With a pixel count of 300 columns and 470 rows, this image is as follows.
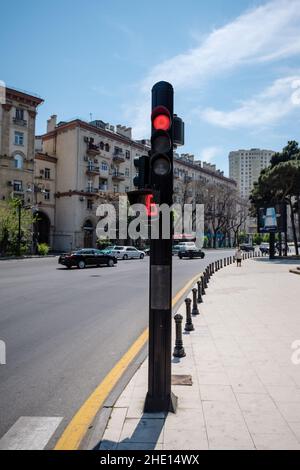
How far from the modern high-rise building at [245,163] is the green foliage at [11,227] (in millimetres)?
135065

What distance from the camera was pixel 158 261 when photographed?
4195mm

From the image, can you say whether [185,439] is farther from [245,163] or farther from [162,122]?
[245,163]

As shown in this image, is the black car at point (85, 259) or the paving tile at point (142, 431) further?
the black car at point (85, 259)

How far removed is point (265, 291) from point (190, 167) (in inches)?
2629

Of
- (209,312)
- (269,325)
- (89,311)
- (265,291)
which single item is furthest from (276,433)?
(265,291)

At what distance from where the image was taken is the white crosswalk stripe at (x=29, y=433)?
3.46 m

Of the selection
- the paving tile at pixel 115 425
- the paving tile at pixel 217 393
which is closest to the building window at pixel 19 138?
the paving tile at pixel 217 393

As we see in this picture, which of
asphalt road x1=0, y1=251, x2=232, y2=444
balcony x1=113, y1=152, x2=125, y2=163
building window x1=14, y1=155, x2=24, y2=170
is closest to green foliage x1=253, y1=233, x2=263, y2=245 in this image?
balcony x1=113, y1=152, x2=125, y2=163

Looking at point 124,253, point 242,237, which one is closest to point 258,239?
point 242,237

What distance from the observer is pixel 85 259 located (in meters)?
26.1

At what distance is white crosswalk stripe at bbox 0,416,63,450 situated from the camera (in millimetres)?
3455

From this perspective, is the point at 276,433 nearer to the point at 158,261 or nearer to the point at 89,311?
the point at 158,261

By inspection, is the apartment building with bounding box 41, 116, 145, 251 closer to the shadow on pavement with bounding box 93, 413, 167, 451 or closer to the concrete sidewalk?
the concrete sidewalk

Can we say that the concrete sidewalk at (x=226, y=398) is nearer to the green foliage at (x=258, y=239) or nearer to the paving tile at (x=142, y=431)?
the paving tile at (x=142, y=431)
